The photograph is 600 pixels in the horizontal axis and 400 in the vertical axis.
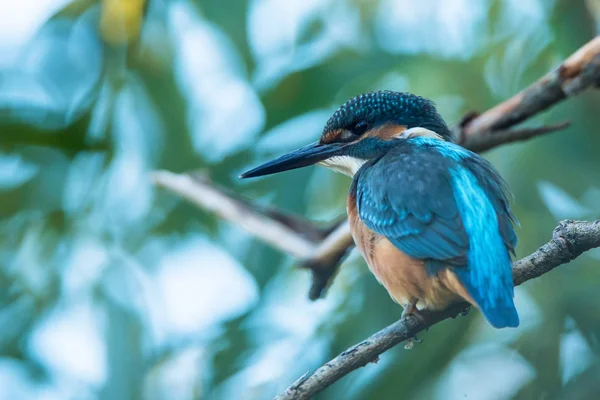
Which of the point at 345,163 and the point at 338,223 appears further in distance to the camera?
the point at 338,223

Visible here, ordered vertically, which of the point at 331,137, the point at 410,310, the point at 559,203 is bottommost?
the point at 559,203

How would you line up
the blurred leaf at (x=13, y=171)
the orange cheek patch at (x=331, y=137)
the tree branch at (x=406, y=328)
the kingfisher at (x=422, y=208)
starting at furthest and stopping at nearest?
the blurred leaf at (x=13, y=171)
the orange cheek patch at (x=331, y=137)
the kingfisher at (x=422, y=208)
the tree branch at (x=406, y=328)

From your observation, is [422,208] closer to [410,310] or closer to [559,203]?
[410,310]

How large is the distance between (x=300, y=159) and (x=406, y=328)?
0.63 metres

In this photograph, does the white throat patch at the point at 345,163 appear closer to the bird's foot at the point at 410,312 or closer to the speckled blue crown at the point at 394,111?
the speckled blue crown at the point at 394,111

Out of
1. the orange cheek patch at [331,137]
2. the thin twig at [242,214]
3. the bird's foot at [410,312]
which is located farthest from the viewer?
the thin twig at [242,214]

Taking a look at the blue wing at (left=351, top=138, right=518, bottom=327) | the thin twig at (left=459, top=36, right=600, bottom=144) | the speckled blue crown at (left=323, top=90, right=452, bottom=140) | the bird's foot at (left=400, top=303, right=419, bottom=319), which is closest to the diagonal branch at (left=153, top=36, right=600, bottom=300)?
the thin twig at (left=459, top=36, right=600, bottom=144)

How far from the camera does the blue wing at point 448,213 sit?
1.40 metres

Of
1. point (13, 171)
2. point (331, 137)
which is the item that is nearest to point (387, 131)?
point (331, 137)

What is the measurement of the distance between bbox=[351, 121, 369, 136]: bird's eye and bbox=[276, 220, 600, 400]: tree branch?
59 cm

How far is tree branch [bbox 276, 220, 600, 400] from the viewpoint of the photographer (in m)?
1.32

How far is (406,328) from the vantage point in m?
1.50

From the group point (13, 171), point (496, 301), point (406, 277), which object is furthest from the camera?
point (13, 171)

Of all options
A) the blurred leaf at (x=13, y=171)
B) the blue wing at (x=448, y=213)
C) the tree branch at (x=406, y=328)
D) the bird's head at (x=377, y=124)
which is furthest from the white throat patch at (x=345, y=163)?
the blurred leaf at (x=13, y=171)
